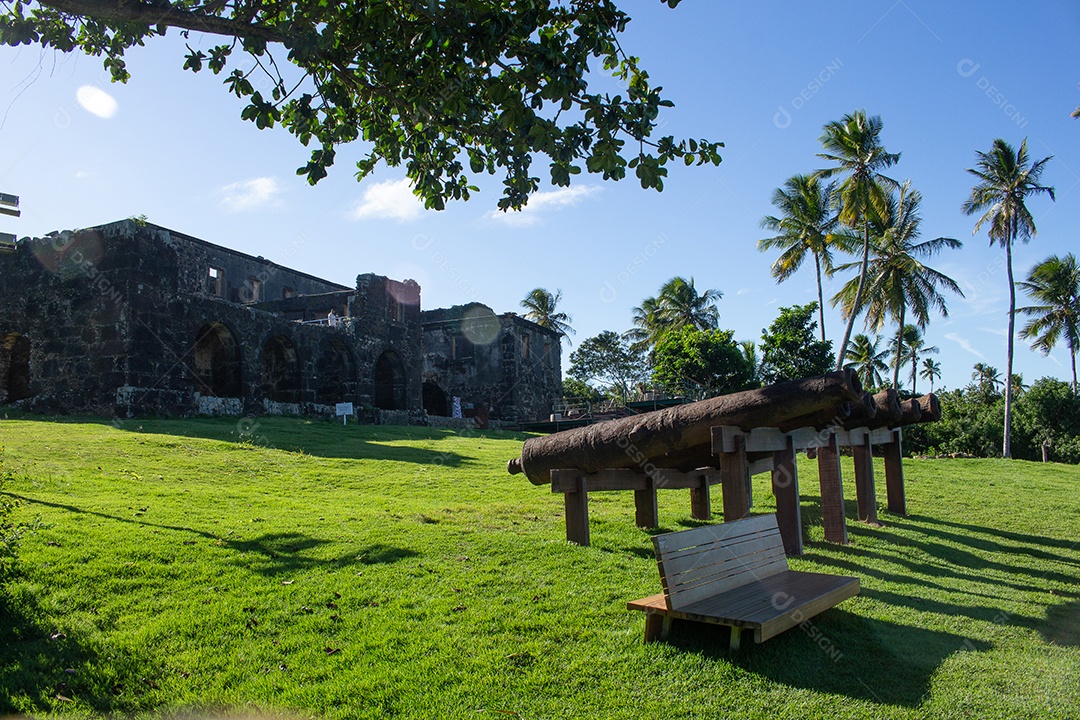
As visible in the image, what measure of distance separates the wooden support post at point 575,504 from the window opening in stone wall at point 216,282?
86.5ft

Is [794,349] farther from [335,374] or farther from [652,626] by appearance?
[652,626]

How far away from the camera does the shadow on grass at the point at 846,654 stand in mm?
3885

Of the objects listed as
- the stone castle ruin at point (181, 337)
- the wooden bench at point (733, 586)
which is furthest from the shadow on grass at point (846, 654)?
the stone castle ruin at point (181, 337)

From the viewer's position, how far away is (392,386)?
1062 inches

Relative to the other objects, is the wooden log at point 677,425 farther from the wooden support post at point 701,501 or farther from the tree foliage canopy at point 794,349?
the tree foliage canopy at point 794,349

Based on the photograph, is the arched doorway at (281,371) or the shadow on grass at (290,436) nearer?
the shadow on grass at (290,436)

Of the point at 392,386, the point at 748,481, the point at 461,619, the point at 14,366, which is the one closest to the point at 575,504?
the point at 748,481

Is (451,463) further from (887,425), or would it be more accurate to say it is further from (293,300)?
(293,300)

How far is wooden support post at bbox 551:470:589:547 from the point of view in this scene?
7.12 m

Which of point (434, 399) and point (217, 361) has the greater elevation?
point (217, 361)

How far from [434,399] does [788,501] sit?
31.3m

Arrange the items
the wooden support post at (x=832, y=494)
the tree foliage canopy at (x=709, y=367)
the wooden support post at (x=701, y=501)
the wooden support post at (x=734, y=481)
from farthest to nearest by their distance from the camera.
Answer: the tree foliage canopy at (x=709, y=367) → the wooden support post at (x=701, y=501) → the wooden support post at (x=832, y=494) → the wooden support post at (x=734, y=481)

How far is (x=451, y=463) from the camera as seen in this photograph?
14.6 metres

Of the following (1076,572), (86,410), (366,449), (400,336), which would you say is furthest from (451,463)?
(400,336)
